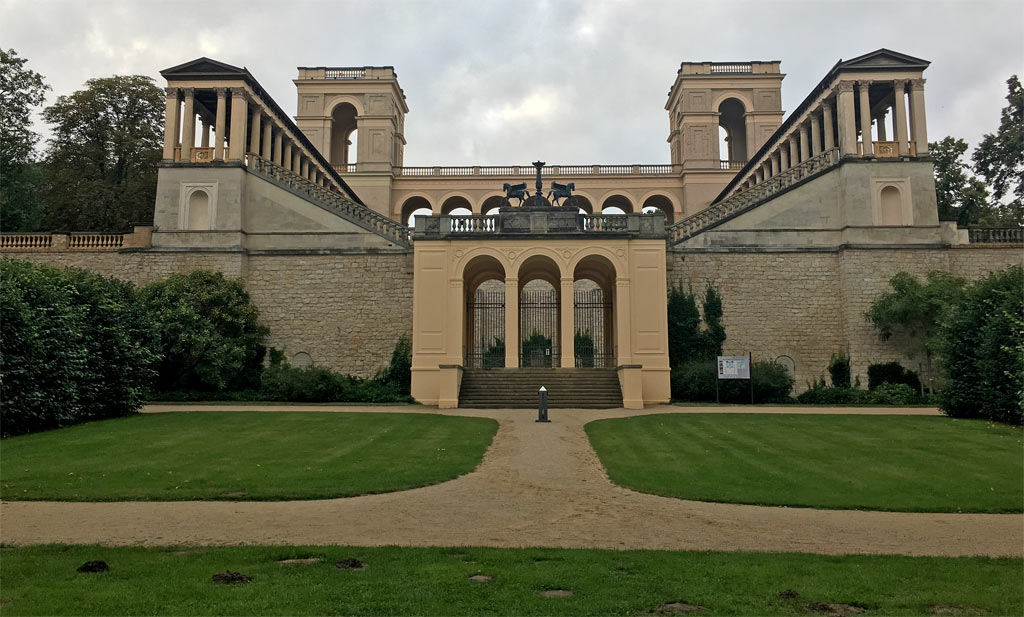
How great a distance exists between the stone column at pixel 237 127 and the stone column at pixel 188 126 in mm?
1856

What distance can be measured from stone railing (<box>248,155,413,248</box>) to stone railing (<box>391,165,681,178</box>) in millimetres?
19275

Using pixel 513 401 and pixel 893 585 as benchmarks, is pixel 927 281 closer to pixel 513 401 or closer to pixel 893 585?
pixel 513 401

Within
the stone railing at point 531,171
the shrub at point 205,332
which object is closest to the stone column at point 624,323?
the shrub at point 205,332

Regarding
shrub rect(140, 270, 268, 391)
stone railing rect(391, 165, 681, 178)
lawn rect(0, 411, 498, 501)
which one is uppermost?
stone railing rect(391, 165, 681, 178)

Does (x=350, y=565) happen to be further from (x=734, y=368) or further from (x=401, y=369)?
(x=401, y=369)

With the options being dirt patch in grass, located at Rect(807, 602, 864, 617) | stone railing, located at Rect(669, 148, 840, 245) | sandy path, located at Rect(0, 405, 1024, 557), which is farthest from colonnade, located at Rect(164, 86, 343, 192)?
dirt patch in grass, located at Rect(807, 602, 864, 617)

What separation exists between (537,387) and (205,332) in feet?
41.9

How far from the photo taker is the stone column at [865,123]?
1230 inches

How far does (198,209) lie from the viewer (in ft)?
105

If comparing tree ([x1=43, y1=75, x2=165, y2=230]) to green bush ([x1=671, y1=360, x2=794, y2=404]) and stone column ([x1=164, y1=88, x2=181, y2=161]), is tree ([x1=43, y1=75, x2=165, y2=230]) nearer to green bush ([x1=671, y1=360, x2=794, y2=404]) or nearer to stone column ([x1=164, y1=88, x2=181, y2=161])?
stone column ([x1=164, y1=88, x2=181, y2=161])

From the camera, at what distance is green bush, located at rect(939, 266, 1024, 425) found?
59.4ft

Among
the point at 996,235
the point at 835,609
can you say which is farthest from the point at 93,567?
the point at 996,235

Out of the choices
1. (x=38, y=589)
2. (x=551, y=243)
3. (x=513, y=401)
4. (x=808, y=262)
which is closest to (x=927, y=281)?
(x=808, y=262)

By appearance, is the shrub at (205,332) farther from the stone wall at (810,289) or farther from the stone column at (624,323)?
the stone wall at (810,289)
